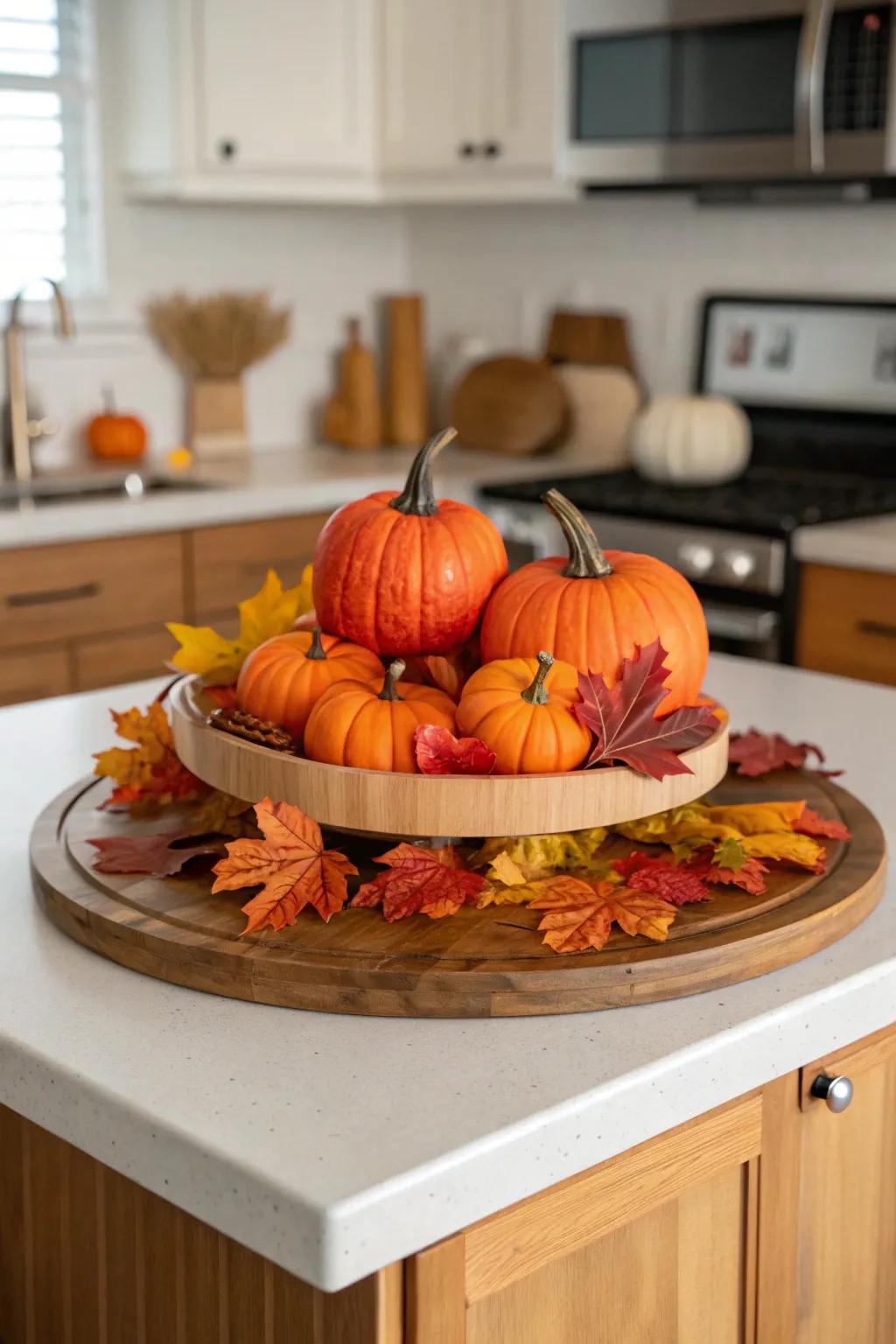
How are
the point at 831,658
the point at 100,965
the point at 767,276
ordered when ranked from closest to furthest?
the point at 100,965 → the point at 831,658 → the point at 767,276

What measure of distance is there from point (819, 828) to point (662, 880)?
0.19 metres

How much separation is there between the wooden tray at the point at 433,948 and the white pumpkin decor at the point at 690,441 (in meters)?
2.50

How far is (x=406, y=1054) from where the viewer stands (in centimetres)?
95

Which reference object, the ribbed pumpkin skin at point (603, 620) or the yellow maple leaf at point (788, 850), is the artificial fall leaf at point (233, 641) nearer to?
the ribbed pumpkin skin at point (603, 620)

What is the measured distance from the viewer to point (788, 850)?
3.84ft

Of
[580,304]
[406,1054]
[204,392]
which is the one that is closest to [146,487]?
[204,392]

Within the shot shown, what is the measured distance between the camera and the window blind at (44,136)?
370 centimetres

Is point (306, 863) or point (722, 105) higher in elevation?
point (722, 105)

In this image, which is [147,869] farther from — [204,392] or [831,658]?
[204,392]

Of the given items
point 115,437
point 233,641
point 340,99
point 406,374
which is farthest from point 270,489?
point 233,641

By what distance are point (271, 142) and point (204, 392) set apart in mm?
663


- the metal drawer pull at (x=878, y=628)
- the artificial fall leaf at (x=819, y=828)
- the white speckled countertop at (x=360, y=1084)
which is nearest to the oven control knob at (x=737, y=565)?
the metal drawer pull at (x=878, y=628)

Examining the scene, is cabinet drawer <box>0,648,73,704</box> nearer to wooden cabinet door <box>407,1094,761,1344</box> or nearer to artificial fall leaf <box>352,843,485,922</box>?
artificial fall leaf <box>352,843,485,922</box>

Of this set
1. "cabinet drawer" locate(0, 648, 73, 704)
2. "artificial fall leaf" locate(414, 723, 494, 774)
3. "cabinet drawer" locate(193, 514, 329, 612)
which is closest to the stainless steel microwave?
"cabinet drawer" locate(193, 514, 329, 612)
